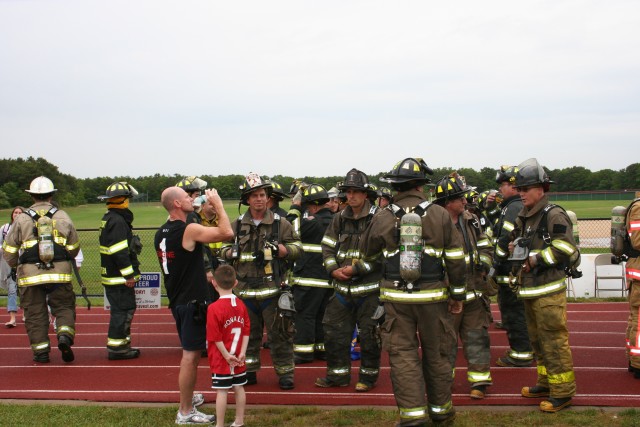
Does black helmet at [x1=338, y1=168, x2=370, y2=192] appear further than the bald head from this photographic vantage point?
Yes

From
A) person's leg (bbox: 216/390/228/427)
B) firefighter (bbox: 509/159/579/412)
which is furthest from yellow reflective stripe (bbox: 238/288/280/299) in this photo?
firefighter (bbox: 509/159/579/412)

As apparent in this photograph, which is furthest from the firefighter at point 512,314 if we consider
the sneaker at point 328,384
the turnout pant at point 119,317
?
the turnout pant at point 119,317

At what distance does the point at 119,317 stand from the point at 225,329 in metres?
4.10

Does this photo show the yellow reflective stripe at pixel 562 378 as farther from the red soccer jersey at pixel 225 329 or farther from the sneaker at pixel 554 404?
the red soccer jersey at pixel 225 329

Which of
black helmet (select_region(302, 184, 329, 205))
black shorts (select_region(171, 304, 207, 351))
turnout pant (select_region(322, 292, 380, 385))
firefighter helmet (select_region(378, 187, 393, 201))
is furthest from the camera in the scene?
firefighter helmet (select_region(378, 187, 393, 201))

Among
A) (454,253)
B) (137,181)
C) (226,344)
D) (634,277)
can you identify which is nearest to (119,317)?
(226,344)

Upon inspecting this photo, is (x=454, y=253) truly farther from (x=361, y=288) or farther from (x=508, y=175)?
(x=508, y=175)

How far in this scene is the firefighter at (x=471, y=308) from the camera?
7.08 metres

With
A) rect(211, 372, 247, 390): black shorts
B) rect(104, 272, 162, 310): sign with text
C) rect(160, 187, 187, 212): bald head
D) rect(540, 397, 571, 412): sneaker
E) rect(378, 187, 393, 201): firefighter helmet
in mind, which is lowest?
rect(540, 397, 571, 412): sneaker

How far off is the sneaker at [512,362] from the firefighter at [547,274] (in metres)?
1.60

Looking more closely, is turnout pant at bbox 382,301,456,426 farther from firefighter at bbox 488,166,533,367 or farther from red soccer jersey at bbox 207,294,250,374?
firefighter at bbox 488,166,533,367

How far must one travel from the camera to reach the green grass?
6285mm

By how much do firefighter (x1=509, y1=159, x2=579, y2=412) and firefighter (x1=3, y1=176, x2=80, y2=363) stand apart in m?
6.17

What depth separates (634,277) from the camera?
7633mm
